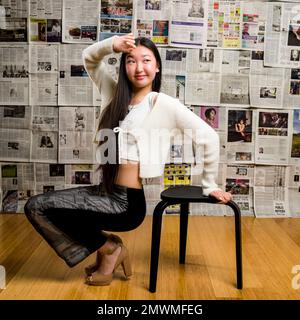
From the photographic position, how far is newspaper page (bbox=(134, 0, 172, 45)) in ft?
8.12

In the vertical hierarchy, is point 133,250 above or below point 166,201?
below

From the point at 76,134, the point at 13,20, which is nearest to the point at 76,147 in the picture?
the point at 76,134

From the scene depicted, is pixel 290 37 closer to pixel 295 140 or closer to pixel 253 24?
pixel 253 24

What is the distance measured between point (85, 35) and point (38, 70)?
1.09 feet

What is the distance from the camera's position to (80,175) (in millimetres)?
2645

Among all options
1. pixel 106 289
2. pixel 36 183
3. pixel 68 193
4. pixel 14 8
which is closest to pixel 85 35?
pixel 14 8

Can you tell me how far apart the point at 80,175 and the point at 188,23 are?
1.07 meters

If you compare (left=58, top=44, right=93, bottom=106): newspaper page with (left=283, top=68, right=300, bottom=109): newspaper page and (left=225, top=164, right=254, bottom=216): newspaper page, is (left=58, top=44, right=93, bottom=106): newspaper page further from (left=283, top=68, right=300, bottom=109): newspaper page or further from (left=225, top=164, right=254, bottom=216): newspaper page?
(left=283, top=68, right=300, bottom=109): newspaper page

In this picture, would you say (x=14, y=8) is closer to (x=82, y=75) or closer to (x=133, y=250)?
(x=82, y=75)

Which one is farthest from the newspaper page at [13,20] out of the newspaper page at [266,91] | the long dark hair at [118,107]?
the newspaper page at [266,91]

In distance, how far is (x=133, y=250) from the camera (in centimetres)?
212

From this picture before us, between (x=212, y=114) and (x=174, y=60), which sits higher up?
(x=174, y=60)

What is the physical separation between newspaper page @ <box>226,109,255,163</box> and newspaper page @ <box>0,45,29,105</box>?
3.90ft
